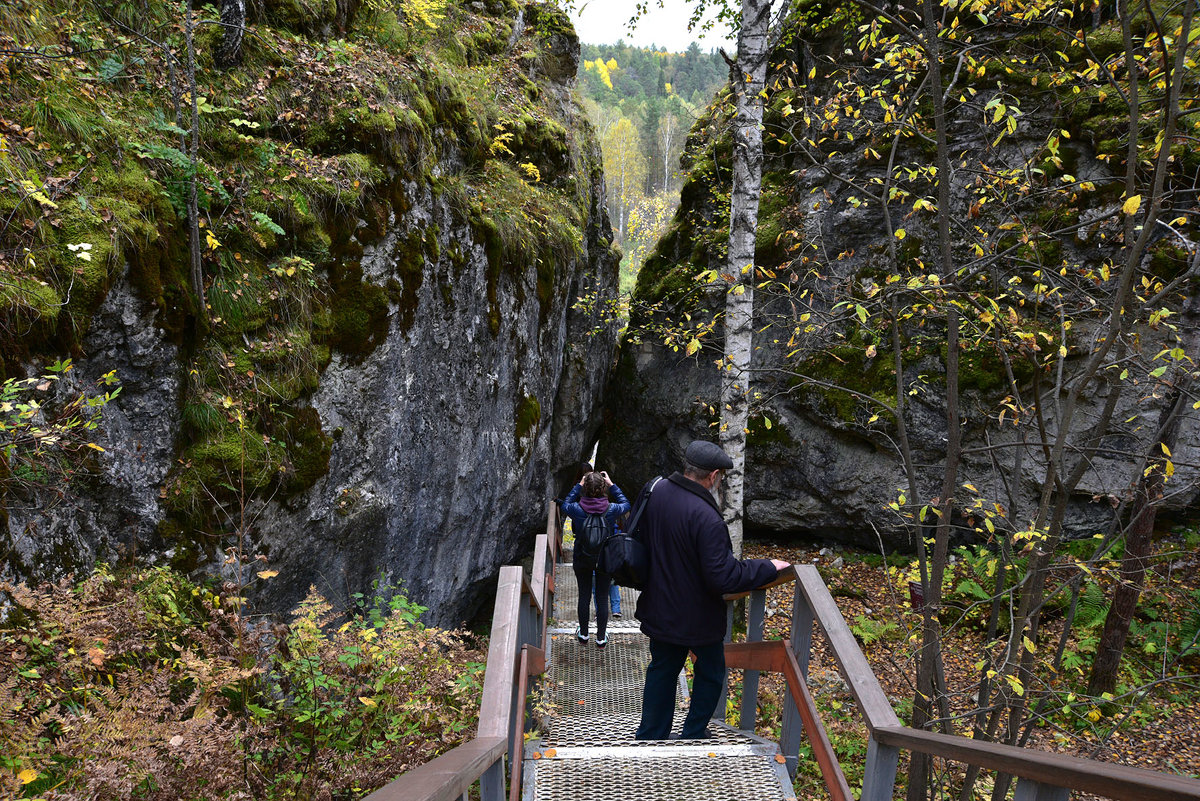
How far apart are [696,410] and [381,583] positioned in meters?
8.20

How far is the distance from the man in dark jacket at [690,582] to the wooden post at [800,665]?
10.5 inches

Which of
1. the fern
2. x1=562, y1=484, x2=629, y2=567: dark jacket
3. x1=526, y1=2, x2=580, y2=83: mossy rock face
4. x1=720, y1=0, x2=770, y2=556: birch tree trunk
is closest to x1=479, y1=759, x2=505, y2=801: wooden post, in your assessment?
x1=562, y1=484, x2=629, y2=567: dark jacket

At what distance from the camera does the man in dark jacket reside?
3.71 meters

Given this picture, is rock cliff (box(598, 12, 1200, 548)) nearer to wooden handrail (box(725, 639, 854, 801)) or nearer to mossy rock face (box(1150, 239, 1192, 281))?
mossy rock face (box(1150, 239, 1192, 281))

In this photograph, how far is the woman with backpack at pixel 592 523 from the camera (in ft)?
20.3

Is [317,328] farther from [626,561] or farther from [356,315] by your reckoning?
[626,561]

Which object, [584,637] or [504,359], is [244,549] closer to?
[584,637]

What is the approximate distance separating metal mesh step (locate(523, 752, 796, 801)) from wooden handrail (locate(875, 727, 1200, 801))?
1.28 metres

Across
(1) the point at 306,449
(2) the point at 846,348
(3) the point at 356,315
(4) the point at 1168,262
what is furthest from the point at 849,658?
(4) the point at 1168,262

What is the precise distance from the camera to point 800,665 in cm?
361

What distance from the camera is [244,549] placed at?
4.73 metres

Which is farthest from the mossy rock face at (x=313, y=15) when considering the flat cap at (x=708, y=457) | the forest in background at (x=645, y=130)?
the forest in background at (x=645, y=130)

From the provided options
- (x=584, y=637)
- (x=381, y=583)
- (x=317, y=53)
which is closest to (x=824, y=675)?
(x=584, y=637)

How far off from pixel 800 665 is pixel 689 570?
83cm
